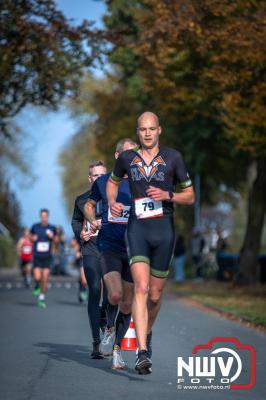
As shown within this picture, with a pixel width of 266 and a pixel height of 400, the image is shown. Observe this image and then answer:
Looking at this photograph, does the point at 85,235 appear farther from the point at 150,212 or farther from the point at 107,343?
the point at 150,212

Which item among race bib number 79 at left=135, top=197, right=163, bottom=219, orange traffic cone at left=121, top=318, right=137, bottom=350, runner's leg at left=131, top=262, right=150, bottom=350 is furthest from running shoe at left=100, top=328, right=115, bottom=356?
race bib number 79 at left=135, top=197, right=163, bottom=219

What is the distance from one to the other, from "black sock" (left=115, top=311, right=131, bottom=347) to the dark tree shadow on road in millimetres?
298

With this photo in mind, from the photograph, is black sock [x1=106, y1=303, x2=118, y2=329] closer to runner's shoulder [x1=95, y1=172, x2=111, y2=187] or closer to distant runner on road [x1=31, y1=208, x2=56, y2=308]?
runner's shoulder [x1=95, y1=172, x2=111, y2=187]

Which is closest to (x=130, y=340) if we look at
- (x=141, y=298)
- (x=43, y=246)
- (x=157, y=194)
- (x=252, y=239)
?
(x=141, y=298)

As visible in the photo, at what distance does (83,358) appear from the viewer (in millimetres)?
13141

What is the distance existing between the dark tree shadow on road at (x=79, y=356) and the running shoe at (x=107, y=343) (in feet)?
0.42

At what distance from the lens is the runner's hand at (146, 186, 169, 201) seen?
1073cm

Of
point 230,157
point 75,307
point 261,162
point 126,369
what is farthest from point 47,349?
point 230,157

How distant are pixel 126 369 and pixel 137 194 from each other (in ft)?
5.89

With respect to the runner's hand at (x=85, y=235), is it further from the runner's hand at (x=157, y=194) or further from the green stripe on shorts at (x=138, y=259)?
the runner's hand at (x=157, y=194)

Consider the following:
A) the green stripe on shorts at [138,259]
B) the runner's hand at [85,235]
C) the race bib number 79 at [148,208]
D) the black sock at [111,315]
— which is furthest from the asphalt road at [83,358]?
the race bib number 79 at [148,208]

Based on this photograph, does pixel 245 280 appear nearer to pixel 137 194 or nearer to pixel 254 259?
pixel 254 259

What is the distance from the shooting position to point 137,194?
435 inches

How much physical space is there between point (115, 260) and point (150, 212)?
1.20 m
